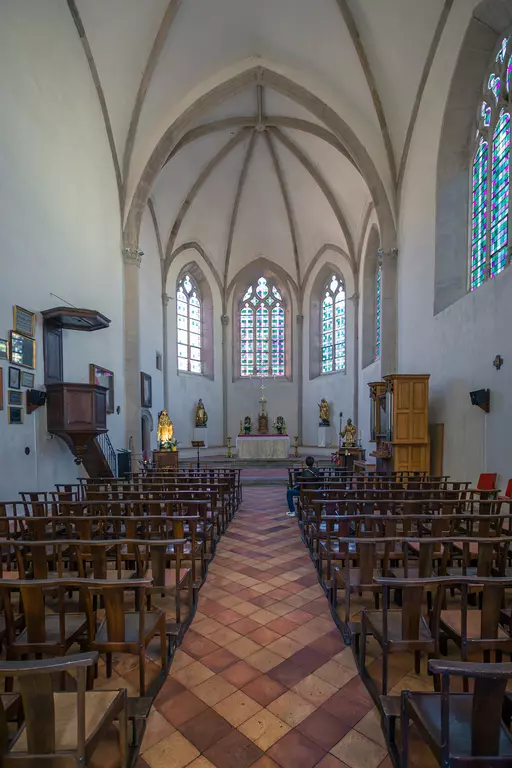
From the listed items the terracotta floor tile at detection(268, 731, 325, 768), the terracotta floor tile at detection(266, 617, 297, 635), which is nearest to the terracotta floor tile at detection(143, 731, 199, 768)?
the terracotta floor tile at detection(268, 731, 325, 768)

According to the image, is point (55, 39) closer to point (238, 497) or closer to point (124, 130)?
point (124, 130)

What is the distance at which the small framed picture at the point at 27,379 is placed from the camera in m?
7.48

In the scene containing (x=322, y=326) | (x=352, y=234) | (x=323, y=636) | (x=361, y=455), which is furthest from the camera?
(x=322, y=326)

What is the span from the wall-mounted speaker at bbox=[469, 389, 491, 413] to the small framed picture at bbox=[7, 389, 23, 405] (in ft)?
26.1

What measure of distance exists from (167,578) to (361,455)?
11350mm

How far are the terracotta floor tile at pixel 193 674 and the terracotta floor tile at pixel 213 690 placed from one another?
0.16ft

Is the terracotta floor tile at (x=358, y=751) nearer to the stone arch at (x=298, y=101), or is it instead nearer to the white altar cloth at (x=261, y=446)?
the stone arch at (x=298, y=101)

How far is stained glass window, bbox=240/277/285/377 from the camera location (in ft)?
73.1

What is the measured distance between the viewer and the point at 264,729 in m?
2.58

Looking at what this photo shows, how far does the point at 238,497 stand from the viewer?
384 inches

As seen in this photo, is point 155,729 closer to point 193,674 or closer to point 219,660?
point 193,674

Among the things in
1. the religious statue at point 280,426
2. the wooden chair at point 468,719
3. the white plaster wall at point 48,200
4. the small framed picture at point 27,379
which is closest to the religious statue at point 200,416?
the religious statue at point 280,426

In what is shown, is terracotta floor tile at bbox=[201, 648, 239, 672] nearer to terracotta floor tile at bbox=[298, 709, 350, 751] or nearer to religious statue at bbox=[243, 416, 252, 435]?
→ terracotta floor tile at bbox=[298, 709, 350, 751]

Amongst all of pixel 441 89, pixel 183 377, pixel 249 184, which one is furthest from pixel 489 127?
pixel 183 377
